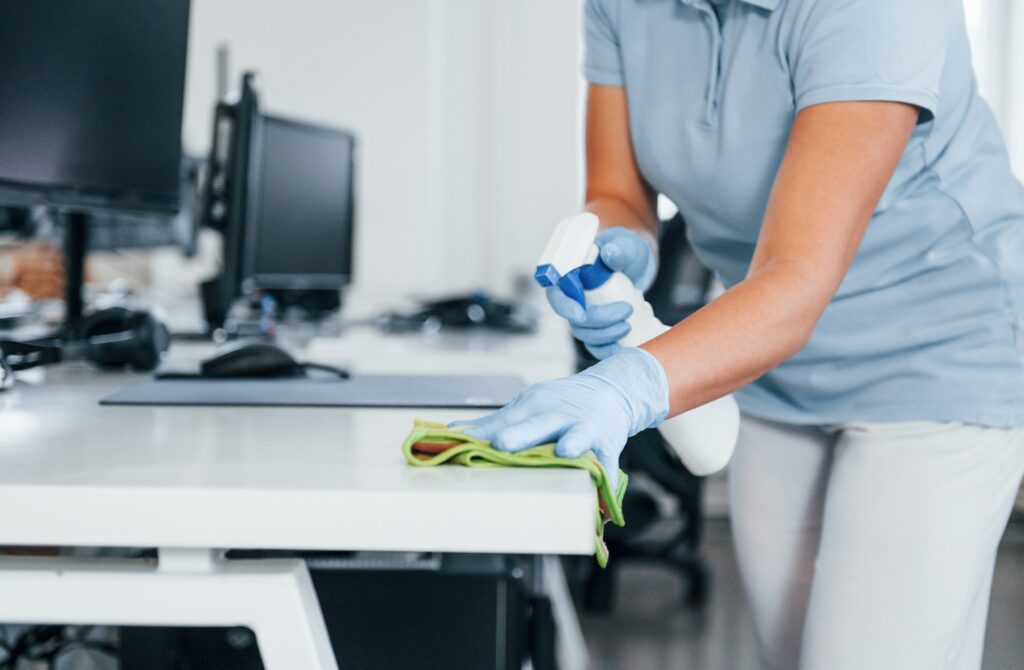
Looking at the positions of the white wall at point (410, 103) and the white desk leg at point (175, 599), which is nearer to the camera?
the white desk leg at point (175, 599)

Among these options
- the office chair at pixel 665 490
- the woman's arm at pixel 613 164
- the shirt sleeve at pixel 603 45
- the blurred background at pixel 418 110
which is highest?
the blurred background at pixel 418 110

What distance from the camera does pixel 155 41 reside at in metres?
1.32

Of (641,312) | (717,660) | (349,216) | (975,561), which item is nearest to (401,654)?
(641,312)

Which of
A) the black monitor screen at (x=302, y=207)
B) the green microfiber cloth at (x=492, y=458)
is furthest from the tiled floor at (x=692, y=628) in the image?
the green microfiber cloth at (x=492, y=458)

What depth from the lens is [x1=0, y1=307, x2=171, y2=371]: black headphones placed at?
3.87 feet

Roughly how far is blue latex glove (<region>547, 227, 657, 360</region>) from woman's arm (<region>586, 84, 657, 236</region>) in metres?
0.20

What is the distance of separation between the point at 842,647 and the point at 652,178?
58 centimetres

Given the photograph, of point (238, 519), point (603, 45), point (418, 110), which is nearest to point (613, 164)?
point (603, 45)

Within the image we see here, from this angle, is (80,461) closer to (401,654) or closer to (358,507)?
(358,507)

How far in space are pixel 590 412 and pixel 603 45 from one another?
2.30 feet

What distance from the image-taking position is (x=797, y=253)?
0.88 metres

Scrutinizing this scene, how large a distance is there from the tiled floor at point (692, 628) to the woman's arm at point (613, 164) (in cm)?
144

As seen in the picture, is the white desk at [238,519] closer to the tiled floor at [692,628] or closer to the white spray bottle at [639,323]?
the white spray bottle at [639,323]

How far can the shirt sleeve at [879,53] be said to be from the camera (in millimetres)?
910
